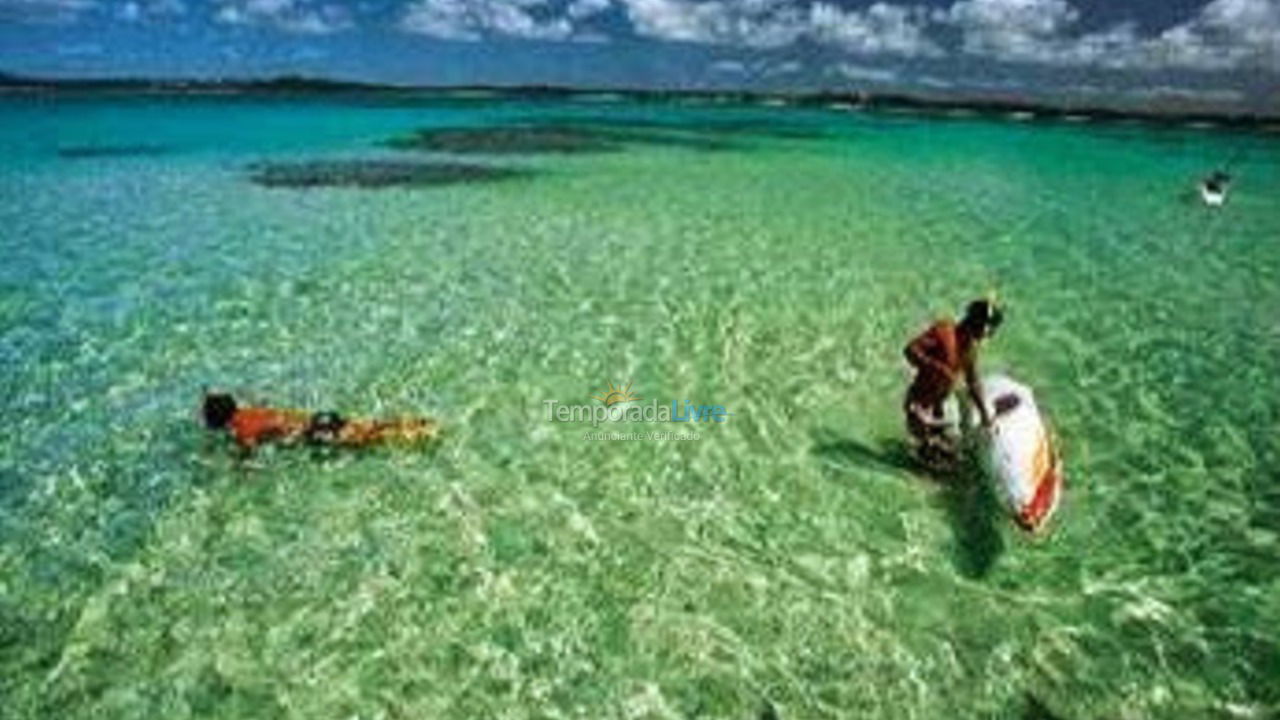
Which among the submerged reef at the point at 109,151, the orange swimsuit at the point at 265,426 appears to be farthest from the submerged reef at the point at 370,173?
the orange swimsuit at the point at 265,426

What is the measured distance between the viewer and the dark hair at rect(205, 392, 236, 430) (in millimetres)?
11844

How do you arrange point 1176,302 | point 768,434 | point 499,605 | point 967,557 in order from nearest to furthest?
point 499,605 → point 967,557 → point 768,434 → point 1176,302

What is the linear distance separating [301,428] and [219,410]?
897mm

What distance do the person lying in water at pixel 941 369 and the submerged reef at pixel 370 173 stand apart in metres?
27.1

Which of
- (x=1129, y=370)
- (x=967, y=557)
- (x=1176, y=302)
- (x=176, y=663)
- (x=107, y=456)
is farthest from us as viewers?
(x=1176, y=302)

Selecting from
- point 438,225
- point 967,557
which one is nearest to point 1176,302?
point 967,557

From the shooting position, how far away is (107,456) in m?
11.7

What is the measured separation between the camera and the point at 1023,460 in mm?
10766

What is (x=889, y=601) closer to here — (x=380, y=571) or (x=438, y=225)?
(x=380, y=571)

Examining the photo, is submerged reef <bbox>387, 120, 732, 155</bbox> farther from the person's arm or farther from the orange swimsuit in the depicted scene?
the person's arm

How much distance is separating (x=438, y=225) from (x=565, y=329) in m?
11.3

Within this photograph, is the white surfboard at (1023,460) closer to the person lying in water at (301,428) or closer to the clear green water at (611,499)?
the clear green water at (611,499)

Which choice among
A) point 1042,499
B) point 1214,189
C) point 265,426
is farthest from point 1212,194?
point 265,426

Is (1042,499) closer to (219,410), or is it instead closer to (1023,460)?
(1023,460)
